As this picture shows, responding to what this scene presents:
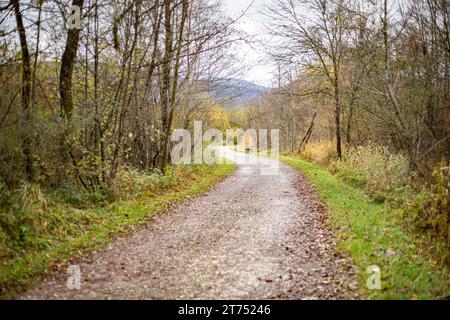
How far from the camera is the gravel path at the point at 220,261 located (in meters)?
5.12

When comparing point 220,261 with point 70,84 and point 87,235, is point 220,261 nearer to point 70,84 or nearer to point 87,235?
point 87,235

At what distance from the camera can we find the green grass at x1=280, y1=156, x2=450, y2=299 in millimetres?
4930

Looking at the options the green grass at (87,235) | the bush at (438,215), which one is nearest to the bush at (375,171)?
the bush at (438,215)

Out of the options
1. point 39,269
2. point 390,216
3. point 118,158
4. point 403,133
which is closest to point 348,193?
point 403,133

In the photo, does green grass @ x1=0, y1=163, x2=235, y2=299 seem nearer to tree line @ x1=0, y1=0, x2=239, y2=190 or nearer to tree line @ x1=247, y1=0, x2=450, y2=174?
tree line @ x1=0, y1=0, x2=239, y2=190

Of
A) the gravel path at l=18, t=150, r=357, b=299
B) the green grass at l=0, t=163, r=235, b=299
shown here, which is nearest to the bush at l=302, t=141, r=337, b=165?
the green grass at l=0, t=163, r=235, b=299

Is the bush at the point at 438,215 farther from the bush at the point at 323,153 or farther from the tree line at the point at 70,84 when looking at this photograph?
the bush at the point at 323,153

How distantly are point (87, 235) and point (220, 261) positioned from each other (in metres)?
2.84

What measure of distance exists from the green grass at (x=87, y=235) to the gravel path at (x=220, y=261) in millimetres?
263

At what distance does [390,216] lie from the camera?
861 centimetres

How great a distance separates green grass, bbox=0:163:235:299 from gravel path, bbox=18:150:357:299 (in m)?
0.26
